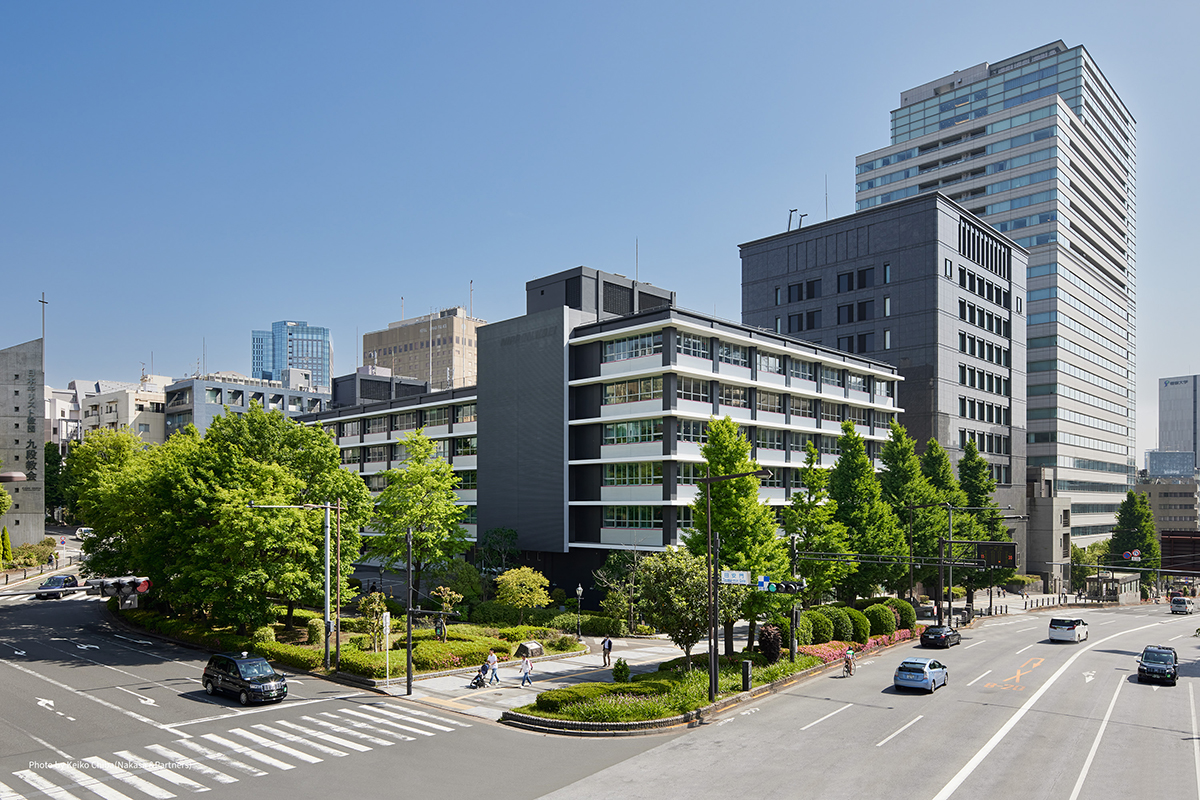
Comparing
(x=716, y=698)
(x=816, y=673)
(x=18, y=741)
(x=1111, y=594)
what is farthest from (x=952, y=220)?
(x=18, y=741)

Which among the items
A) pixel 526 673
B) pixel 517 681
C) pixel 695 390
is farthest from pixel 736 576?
pixel 695 390

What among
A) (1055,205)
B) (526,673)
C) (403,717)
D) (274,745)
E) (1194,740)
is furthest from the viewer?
(1055,205)

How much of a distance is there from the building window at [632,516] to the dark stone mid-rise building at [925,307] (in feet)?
138

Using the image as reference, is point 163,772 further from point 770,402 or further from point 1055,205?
point 1055,205

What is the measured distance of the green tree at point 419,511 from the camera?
2308 inches

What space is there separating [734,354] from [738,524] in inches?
1037

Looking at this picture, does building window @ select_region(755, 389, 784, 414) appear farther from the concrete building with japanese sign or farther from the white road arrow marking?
the concrete building with japanese sign

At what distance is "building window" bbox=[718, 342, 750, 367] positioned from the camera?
6538 centimetres

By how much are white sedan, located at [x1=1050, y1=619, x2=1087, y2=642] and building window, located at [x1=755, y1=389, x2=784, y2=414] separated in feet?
86.7

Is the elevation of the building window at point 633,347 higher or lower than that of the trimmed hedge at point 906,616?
higher

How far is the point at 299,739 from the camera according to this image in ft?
93.2

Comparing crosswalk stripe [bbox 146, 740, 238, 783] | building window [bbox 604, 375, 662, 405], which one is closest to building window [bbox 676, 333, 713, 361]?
building window [bbox 604, 375, 662, 405]

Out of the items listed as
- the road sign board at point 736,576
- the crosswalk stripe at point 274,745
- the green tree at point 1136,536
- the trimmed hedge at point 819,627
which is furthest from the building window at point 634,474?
the green tree at point 1136,536

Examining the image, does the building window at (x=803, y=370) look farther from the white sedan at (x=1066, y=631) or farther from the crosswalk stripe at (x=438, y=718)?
the crosswalk stripe at (x=438, y=718)
